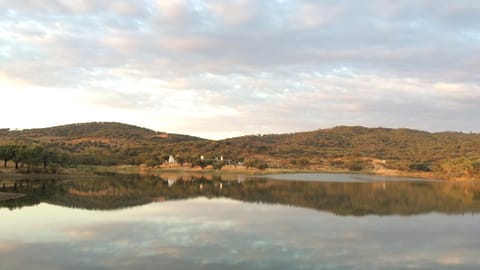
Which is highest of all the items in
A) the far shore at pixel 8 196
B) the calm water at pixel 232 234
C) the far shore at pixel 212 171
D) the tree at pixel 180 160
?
the tree at pixel 180 160

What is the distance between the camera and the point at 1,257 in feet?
57.8

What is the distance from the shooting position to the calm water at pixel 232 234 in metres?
18.0

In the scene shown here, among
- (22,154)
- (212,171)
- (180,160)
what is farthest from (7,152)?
(180,160)

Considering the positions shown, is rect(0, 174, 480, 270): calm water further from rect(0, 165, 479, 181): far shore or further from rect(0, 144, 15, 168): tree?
rect(0, 165, 479, 181): far shore

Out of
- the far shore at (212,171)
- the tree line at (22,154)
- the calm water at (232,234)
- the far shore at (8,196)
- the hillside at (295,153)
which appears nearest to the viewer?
the calm water at (232,234)

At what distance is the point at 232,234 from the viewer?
24.3 meters

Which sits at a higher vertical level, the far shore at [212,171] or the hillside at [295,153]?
the hillside at [295,153]

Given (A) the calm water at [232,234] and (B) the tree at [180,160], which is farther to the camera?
(B) the tree at [180,160]

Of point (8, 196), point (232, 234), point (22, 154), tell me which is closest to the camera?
point (232, 234)

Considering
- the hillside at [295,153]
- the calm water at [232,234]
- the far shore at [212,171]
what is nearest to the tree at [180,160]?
the hillside at [295,153]

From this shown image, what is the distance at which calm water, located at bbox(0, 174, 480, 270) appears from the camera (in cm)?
1798

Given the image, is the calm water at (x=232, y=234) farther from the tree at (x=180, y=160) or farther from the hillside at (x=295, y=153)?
the tree at (x=180, y=160)

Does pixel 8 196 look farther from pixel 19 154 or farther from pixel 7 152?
pixel 7 152

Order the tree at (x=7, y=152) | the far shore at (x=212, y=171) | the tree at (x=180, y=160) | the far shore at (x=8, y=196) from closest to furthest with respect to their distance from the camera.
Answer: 1. the far shore at (x=8, y=196)
2. the tree at (x=7, y=152)
3. the far shore at (x=212, y=171)
4. the tree at (x=180, y=160)
